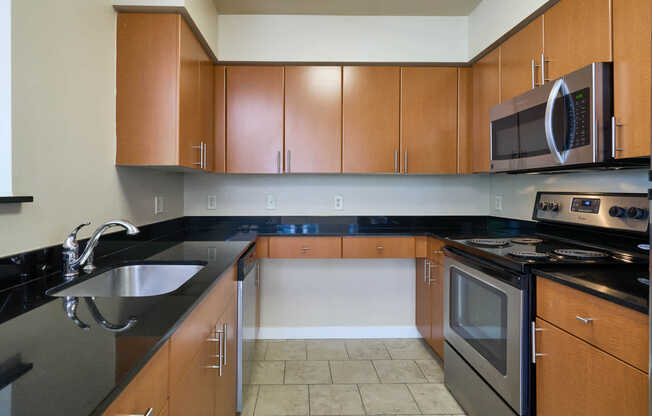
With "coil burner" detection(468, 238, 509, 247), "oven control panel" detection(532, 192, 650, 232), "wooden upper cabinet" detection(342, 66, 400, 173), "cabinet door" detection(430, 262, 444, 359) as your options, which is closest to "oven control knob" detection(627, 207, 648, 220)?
"oven control panel" detection(532, 192, 650, 232)


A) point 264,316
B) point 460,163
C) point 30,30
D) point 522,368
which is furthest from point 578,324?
point 264,316

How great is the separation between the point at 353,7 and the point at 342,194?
1.33 meters

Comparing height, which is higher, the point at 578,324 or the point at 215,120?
the point at 215,120

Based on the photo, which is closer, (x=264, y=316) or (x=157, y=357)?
(x=157, y=357)

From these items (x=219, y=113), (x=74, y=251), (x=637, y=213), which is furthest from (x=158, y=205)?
(x=637, y=213)

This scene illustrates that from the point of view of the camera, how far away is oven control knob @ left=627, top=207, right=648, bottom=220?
158 cm

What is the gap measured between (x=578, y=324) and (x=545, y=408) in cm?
39

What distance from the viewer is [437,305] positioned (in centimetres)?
250

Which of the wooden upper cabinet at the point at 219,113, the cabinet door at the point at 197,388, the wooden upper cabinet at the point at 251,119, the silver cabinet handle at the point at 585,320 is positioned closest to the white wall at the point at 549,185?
the silver cabinet handle at the point at 585,320

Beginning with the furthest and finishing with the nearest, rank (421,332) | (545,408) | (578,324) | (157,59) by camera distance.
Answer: (421,332), (157,59), (545,408), (578,324)

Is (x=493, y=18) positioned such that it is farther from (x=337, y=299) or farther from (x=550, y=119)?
(x=337, y=299)

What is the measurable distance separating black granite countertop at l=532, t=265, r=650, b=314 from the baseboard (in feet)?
Answer: 5.77

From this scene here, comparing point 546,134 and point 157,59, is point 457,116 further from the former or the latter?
point 157,59

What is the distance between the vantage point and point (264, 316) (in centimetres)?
300
